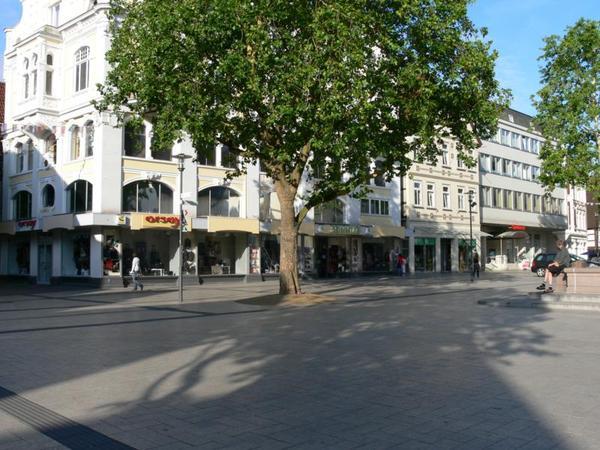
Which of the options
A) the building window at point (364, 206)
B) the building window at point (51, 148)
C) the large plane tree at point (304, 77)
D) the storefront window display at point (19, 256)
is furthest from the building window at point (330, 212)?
the large plane tree at point (304, 77)

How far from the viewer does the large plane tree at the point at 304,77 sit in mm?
18219

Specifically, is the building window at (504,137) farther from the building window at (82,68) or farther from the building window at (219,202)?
the building window at (82,68)

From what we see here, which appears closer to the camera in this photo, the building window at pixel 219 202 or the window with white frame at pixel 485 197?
the building window at pixel 219 202

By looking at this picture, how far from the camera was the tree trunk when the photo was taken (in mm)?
21672

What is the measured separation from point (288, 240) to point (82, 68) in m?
18.7

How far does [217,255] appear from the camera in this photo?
120ft

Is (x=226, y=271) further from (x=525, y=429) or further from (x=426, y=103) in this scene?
(x=525, y=429)

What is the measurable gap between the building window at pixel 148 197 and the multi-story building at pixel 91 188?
5 cm

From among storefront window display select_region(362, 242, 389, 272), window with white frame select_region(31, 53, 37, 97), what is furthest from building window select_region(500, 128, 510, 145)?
window with white frame select_region(31, 53, 37, 97)

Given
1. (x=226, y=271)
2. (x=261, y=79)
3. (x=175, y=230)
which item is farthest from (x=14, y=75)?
(x=261, y=79)

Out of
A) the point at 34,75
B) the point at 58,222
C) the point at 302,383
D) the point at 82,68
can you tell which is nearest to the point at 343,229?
the point at 58,222

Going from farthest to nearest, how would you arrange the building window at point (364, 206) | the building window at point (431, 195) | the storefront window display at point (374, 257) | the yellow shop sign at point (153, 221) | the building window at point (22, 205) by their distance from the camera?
the building window at point (431, 195)
the storefront window display at point (374, 257)
the building window at point (364, 206)
the building window at point (22, 205)
the yellow shop sign at point (153, 221)

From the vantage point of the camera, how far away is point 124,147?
32.4 meters

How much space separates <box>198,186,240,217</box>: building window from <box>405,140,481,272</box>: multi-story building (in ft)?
56.9
